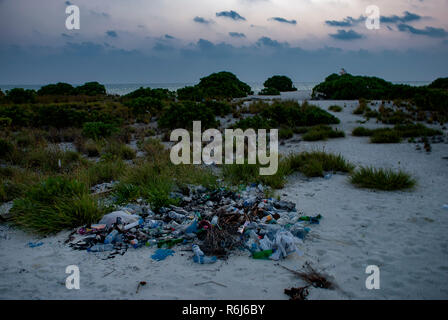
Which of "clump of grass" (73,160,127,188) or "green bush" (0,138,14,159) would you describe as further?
"green bush" (0,138,14,159)

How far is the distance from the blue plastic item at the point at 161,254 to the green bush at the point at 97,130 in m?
8.89

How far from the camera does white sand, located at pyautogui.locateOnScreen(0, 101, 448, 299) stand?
9.03ft

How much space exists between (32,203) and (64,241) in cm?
121

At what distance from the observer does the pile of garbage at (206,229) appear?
139 inches

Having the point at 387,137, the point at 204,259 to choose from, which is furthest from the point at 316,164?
the point at 387,137

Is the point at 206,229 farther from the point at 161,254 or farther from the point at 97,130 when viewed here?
the point at 97,130

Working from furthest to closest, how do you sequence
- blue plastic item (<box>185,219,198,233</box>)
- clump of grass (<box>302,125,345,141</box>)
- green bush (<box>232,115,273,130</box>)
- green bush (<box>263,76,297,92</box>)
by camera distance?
green bush (<box>263,76,297,92</box>), green bush (<box>232,115,273,130</box>), clump of grass (<box>302,125,345,141</box>), blue plastic item (<box>185,219,198,233</box>)

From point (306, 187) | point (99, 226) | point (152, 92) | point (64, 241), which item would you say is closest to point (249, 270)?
point (99, 226)

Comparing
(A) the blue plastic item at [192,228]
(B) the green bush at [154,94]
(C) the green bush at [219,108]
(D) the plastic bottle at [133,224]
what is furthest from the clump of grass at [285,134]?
(B) the green bush at [154,94]

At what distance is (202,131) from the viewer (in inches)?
535

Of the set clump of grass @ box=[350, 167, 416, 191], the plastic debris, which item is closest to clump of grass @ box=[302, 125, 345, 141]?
clump of grass @ box=[350, 167, 416, 191]

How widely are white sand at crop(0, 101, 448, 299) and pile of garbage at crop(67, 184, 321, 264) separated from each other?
0.44 ft

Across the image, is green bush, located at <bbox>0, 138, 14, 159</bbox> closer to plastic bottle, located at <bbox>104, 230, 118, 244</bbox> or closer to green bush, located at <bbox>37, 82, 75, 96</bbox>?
plastic bottle, located at <bbox>104, 230, 118, 244</bbox>
